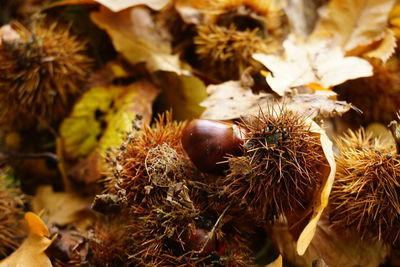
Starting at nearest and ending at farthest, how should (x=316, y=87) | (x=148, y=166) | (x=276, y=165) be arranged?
(x=276, y=165) → (x=148, y=166) → (x=316, y=87)

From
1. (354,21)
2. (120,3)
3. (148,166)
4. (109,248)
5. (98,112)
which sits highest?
(120,3)

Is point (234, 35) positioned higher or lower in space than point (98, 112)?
higher

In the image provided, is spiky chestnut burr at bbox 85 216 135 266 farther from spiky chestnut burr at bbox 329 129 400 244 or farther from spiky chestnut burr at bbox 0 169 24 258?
spiky chestnut burr at bbox 329 129 400 244

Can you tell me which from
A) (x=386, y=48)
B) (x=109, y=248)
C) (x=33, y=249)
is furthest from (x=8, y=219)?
(x=386, y=48)

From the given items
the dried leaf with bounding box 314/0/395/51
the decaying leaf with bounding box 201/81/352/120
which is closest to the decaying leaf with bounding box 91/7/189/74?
the decaying leaf with bounding box 201/81/352/120

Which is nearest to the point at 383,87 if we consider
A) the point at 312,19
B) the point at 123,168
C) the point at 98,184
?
the point at 312,19

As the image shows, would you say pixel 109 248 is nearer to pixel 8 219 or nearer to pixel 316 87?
pixel 8 219

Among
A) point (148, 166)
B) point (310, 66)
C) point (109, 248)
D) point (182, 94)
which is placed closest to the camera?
point (148, 166)
